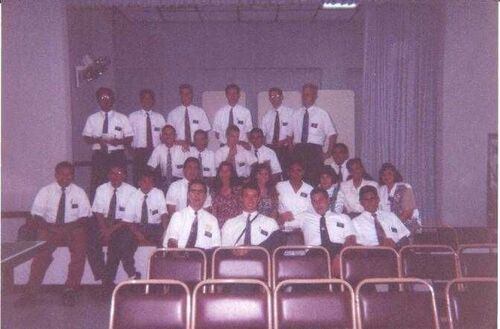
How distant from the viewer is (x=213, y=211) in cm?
616

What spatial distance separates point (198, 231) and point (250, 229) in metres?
0.47

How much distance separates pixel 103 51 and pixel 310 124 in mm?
3849

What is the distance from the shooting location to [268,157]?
764 cm

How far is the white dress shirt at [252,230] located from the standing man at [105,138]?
252 cm

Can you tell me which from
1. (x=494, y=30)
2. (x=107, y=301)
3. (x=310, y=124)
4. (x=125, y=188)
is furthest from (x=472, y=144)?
(x=107, y=301)

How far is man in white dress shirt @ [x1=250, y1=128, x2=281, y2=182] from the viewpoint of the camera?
7.51 m

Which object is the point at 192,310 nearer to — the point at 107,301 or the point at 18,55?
the point at 107,301

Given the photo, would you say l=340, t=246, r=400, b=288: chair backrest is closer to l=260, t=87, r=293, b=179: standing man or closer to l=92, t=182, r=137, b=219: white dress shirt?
l=92, t=182, r=137, b=219: white dress shirt

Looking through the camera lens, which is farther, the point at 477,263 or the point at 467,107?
the point at 467,107

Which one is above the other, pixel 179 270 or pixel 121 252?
pixel 179 270

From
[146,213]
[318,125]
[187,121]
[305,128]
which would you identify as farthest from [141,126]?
[318,125]

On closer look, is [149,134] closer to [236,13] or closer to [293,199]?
[293,199]

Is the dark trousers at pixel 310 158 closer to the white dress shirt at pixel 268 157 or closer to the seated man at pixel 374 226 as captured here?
the white dress shirt at pixel 268 157

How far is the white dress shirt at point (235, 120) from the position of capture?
8.16m
